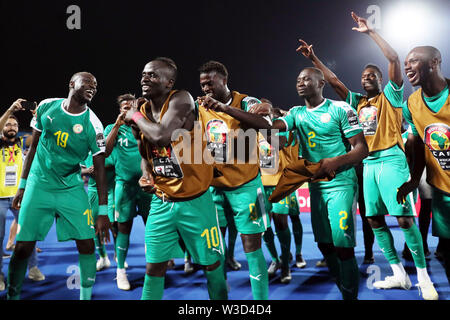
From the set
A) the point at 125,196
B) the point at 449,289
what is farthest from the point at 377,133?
the point at 125,196

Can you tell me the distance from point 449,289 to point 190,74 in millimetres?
10603

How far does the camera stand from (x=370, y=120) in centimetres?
379

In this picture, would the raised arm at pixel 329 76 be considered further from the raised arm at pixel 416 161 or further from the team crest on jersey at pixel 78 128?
the team crest on jersey at pixel 78 128

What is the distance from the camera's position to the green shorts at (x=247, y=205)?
298 cm

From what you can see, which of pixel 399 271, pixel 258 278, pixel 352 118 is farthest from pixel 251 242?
pixel 399 271

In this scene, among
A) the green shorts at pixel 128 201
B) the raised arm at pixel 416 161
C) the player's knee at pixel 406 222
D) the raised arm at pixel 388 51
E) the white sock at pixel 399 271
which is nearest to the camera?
the raised arm at pixel 416 161

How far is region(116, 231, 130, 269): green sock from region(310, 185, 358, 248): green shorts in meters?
2.04

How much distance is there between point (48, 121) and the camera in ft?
9.47

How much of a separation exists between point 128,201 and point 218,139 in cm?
154

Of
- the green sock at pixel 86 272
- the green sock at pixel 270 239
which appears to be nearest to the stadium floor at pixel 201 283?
the green sock at pixel 270 239

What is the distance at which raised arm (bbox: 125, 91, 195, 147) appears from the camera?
78.6 inches

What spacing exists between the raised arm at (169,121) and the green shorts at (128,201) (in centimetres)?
210

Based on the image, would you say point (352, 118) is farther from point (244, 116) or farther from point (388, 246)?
point (388, 246)

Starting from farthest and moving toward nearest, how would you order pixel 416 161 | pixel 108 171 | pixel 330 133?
pixel 108 171, pixel 330 133, pixel 416 161
